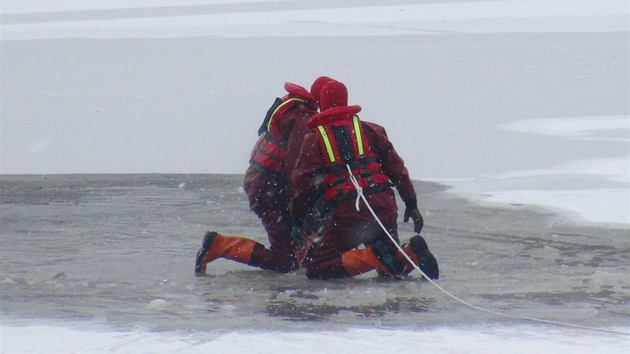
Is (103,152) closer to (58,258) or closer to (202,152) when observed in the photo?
(202,152)

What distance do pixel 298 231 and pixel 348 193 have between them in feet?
1.22

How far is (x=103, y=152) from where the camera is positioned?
11367mm

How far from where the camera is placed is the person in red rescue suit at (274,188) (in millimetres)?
5949

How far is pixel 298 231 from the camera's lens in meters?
5.83

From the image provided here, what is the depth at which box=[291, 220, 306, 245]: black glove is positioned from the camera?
5828 millimetres

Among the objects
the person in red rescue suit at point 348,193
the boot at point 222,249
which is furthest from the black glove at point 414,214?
the boot at point 222,249

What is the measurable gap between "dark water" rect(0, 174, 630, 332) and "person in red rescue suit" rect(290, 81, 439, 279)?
0.13m

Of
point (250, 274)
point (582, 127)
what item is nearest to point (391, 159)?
point (250, 274)

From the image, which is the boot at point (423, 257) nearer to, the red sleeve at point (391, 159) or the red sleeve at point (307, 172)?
the red sleeve at point (391, 159)

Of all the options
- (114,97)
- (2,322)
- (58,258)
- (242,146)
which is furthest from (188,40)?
(2,322)

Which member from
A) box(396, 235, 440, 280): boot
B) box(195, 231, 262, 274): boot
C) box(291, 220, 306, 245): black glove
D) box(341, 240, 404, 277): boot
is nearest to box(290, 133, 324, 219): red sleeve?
box(291, 220, 306, 245): black glove

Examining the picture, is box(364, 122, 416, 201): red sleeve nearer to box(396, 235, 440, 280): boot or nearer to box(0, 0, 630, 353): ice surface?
box(396, 235, 440, 280): boot

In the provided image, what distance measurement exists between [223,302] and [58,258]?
63.2 inches

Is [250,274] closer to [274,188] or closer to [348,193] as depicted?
[274,188]
